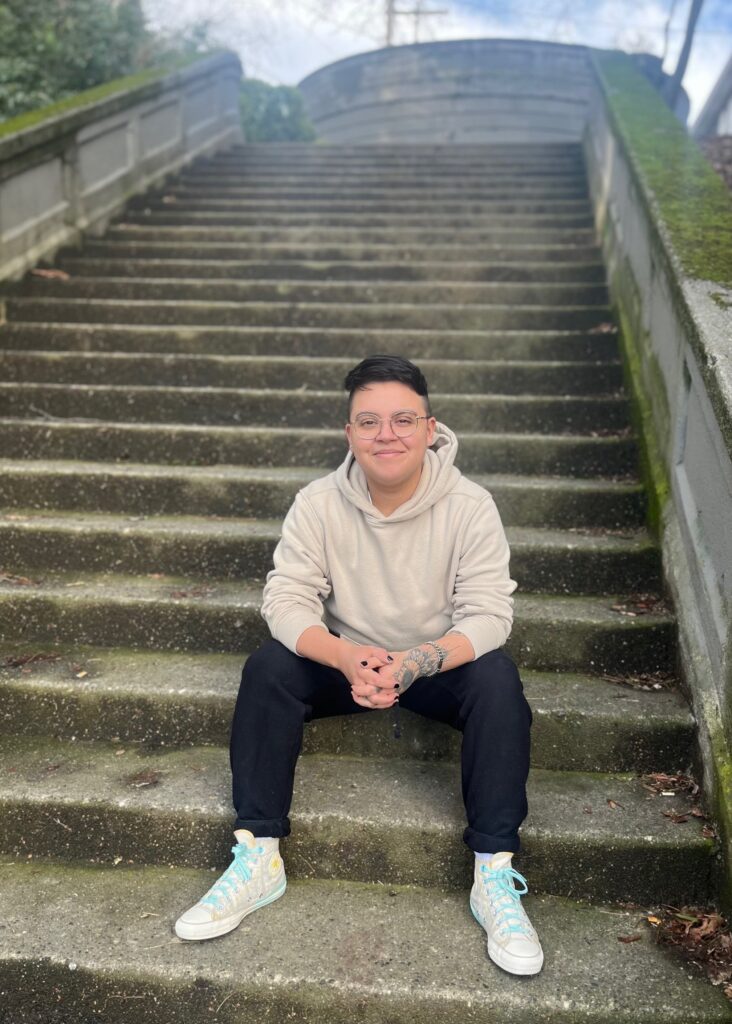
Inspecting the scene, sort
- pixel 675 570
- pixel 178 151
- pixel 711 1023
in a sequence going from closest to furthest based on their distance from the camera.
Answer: pixel 711 1023 → pixel 675 570 → pixel 178 151

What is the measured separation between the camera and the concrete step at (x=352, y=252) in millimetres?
5887

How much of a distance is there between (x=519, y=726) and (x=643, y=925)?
558mm

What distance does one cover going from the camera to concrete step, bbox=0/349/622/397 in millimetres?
4435

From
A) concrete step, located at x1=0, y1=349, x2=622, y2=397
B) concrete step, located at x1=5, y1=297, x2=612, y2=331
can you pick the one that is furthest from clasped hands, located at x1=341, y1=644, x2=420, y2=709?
concrete step, located at x1=5, y1=297, x2=612, y2=331

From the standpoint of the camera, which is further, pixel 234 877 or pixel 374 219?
pixel 374 219

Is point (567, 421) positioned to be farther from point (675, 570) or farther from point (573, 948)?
point (573, 948)

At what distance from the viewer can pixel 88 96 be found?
21.9 ft

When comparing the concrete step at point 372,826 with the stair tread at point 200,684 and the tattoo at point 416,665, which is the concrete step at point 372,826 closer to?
the stair tread at point 200,684

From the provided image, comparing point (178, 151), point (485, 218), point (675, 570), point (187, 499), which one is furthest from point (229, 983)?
point (178, 151)

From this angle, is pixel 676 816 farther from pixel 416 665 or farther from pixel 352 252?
pixel 352 252

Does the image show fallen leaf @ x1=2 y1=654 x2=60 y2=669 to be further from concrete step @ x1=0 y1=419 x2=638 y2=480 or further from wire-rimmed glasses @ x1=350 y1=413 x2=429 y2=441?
wire-rimmed glasses @ x1=350 y1=413 x2=429 y2=441

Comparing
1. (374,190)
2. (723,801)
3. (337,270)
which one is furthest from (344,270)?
(723,801)

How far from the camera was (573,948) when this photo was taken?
84.9 inches

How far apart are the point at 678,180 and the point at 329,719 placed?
2980 mm
